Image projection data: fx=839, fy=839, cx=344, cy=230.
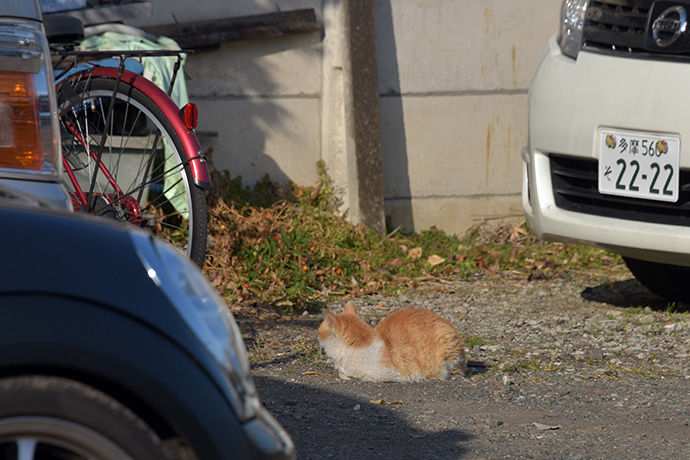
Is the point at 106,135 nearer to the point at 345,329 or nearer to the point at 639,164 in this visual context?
the point at 345,329

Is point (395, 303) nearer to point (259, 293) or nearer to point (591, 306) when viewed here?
point (259, 293)

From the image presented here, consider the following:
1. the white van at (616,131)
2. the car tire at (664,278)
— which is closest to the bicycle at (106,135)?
the white van at (616,131)

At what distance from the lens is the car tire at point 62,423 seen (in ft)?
4.43

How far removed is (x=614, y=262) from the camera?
19.0ft

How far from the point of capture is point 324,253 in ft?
17.3

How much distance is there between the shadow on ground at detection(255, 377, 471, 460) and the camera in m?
2.63

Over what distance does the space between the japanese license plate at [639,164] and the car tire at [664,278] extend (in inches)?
38.2

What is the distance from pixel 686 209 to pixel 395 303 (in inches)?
67.6

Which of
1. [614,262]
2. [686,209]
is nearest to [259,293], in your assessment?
[686,209]

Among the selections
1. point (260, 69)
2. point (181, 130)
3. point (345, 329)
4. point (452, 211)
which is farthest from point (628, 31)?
point (260, 69)

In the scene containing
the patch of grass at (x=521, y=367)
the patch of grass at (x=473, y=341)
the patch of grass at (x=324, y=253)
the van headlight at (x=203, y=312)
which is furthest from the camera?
the patch of grass at (x=324, y=253)

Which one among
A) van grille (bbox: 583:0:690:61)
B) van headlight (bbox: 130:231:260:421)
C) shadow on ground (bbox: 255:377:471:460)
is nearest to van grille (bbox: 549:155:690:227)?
van grille (bbox: 583:0:690:61)

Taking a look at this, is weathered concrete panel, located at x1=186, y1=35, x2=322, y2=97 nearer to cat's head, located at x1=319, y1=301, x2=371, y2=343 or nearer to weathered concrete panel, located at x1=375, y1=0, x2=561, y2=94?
weathered concrete panel, located at x1=375, y1=0, x2=561, y2=94

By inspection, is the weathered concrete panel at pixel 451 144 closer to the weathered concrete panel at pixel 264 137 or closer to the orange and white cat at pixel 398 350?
the weathered concrete panel at pixel 264 137
